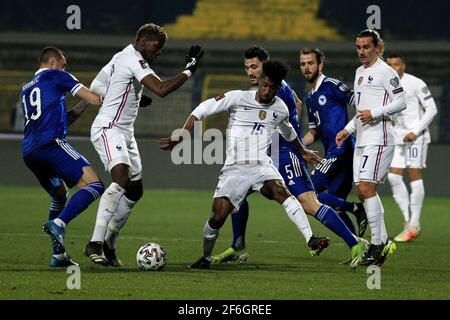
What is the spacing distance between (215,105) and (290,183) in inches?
46.5

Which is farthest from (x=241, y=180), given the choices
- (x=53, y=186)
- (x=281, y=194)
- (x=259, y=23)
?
(x=259, y=23)

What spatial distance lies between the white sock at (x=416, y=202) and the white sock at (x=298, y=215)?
3890 mm

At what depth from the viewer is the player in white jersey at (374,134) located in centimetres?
919

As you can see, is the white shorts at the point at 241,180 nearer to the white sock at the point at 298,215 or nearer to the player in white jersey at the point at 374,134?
the white sock at the point at 298,215

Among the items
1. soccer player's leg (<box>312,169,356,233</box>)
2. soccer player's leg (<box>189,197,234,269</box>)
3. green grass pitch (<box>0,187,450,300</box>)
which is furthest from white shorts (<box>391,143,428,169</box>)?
soccer player's leg (<box>189,197,234,269</box>)

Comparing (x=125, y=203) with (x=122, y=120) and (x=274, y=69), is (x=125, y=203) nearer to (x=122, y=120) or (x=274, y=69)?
(x=122, y=120)

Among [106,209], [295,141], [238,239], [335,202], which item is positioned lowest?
[238,239]

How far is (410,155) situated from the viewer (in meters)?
12.9

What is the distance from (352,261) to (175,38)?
51.2ft

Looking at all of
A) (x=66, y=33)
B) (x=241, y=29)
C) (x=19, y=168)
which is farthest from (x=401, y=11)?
(x=19, y=168)

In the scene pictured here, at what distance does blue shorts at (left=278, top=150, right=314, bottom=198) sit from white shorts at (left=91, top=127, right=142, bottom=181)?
1371mm

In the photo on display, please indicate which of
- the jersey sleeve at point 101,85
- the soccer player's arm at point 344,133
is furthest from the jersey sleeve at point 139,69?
the soccer player's arm at point 344,133

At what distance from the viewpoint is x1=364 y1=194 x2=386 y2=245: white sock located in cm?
924
